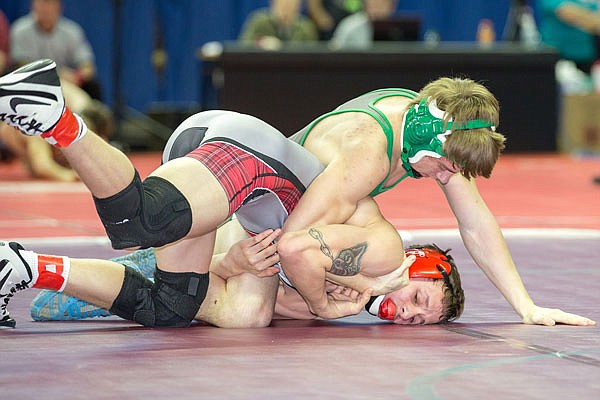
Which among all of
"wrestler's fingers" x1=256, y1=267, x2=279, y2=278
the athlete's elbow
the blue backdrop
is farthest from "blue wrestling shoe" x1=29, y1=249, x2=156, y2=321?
the blue backdrop

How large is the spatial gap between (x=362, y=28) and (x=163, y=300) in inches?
334

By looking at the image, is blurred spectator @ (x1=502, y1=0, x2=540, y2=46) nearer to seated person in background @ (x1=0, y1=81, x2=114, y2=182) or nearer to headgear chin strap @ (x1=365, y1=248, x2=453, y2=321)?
seated person in background @ (x1=0, y1=81, x2=114, y2=182)

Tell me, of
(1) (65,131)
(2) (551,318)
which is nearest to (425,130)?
(2) (551,318)

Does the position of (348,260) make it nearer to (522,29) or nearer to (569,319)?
(569,319)

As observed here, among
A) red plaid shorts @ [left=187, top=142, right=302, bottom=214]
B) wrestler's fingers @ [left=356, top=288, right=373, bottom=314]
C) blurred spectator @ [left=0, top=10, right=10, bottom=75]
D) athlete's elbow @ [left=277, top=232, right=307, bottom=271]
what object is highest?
blurred spectator @ [left=0, top=10, right=10, bottom=75]

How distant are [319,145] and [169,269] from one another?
0.60 metres

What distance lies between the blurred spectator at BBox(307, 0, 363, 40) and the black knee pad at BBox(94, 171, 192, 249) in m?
9.25

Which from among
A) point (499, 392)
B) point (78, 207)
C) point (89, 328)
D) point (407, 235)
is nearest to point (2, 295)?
point (89, 328)

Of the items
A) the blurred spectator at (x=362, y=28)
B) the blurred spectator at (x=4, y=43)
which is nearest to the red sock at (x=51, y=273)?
the blurred spectator at (x=4, y=43)

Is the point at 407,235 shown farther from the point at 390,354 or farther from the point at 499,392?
the point at 499,392

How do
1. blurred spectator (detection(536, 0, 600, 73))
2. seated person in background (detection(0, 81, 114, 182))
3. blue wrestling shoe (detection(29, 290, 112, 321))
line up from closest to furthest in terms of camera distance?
blue wrestling shoe (detection(29, 290, 112, 321)) < seated person in background (detection(0, 81, 114, 182)) < blurred spectator (detection(536, 0, 600, 73))

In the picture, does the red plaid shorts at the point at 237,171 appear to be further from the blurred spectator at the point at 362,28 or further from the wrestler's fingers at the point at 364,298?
the blurred spectator at the point at 362,28

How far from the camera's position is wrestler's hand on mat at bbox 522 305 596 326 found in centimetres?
341

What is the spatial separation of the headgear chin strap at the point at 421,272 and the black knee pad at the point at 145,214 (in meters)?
0.70
